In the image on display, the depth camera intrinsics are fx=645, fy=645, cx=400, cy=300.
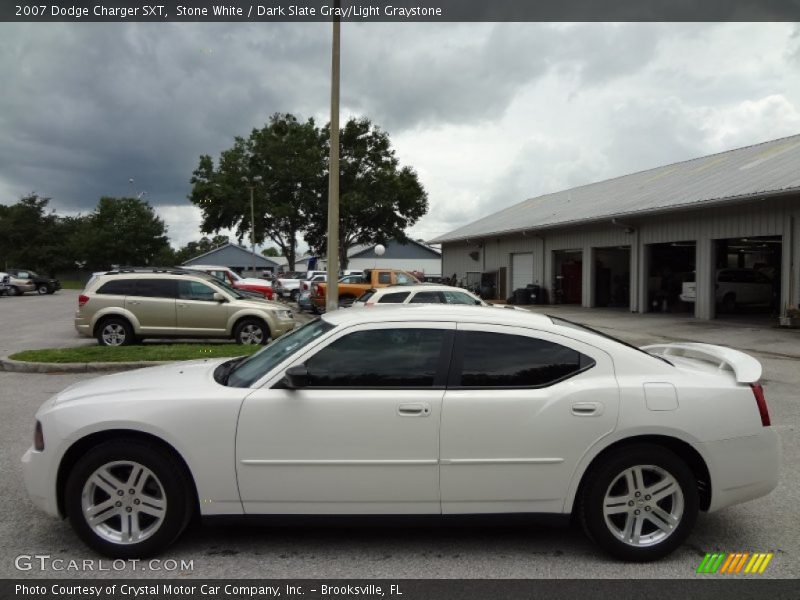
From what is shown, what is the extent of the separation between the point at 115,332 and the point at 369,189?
3265cm

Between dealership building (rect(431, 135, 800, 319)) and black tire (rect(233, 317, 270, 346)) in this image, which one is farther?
dealership building (rect(431, 135, 800, 319))

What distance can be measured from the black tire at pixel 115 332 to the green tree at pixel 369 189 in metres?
30.7

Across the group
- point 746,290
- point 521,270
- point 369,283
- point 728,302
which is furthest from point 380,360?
point 521,270

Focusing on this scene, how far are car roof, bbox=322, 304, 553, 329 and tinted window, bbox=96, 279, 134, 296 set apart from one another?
34.1ft

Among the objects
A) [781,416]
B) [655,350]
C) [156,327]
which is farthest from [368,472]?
[156,327]

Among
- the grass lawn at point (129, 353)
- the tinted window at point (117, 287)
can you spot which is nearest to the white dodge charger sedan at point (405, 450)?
the grass lawn at point (129, 353)

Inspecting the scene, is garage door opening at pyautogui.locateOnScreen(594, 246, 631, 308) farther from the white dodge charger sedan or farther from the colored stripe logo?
the white dodge charger sedan

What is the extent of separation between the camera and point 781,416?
762 cm

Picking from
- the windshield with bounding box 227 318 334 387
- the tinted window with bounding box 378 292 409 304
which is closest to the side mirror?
the windshield with bounding box 227 318 334 387

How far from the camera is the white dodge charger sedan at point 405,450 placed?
3611 millimetres

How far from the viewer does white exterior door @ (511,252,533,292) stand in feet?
105

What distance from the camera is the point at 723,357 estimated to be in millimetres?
4156

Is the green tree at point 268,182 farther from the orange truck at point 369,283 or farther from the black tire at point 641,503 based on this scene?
the black tire at point 641,503

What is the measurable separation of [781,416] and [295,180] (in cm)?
4134
